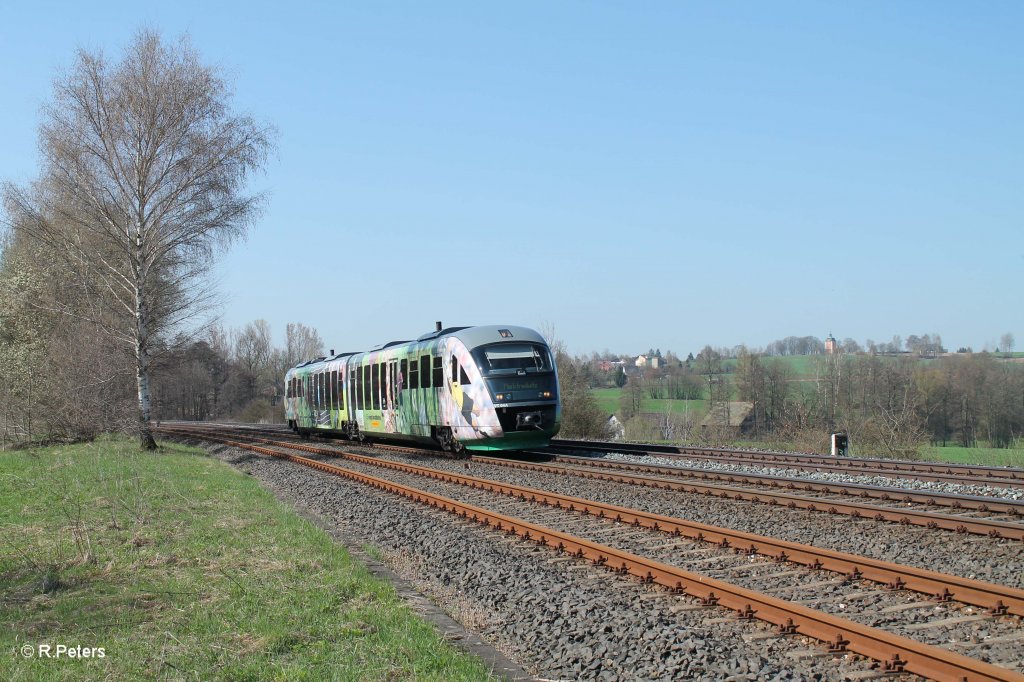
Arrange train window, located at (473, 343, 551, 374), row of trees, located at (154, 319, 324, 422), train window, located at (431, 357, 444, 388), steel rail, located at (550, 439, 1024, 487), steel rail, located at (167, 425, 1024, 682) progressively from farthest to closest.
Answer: row of trees, located at (154, 319, 324, 422) → train window, located at (431, 357, 444, 388) → train window, located at (473, 343, 551, 374) → steel rail, located at (550, 439, 1024, 487) → steel rail, located at (167, 425, 1024, 682)

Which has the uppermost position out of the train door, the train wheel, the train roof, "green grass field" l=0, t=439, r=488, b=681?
the train roof

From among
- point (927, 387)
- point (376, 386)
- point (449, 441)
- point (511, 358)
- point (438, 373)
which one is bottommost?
point (449, 441)

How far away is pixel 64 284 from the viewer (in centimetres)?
2998

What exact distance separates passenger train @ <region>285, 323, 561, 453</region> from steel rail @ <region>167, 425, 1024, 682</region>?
346 inches

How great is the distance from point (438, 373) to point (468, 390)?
1.75 m

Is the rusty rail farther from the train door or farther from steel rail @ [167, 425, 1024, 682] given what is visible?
the train door

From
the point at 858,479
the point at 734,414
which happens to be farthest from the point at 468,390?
the point at 734,414

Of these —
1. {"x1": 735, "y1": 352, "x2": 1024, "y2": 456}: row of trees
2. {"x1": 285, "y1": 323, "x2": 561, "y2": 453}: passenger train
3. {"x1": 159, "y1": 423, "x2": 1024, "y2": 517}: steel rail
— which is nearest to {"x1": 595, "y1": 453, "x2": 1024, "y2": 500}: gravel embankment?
{"x1": 159, "y1": 423, "x2": 1024, "y2": 517}: steel rail

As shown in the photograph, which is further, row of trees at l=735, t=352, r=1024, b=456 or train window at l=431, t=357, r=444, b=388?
row of trees at l=735, t=352, r=1024, b=456

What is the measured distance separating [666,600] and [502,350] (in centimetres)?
1327

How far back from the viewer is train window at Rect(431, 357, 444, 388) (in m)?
21.4

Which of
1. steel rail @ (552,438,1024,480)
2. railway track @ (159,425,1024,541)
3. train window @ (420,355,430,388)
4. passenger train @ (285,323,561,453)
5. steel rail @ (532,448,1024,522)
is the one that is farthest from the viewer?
train window @ (420,355,430,388)

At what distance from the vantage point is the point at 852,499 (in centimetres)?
1269

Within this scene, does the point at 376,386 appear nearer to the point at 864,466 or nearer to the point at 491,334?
the point at 491,334
